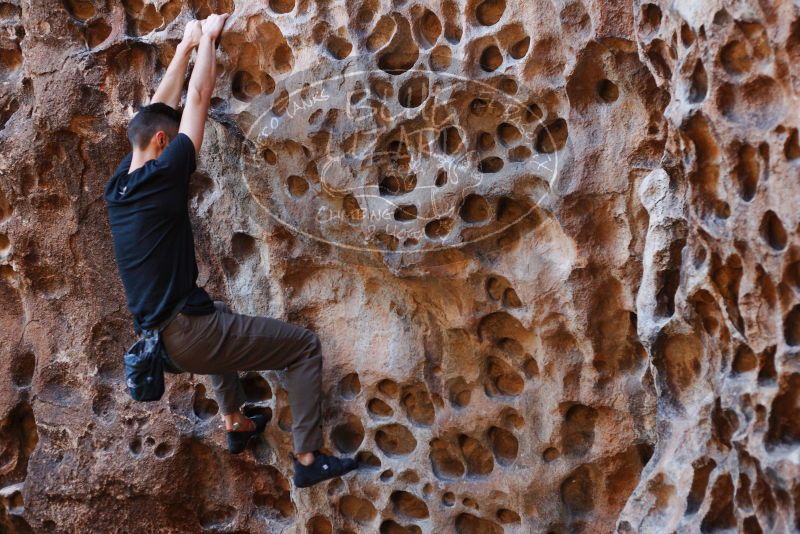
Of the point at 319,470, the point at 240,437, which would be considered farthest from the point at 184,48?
the point at 319,470

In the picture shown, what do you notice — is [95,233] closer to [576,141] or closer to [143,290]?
[143,290]

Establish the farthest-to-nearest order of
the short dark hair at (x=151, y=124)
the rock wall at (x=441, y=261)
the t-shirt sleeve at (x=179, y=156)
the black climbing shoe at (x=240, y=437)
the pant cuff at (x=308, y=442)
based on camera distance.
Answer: the black climbing shoe at (x=240, y=437) < the pant cuff at (x=308, y=442) < the short dark hair at (x=151, y=124) < the t-shirt sleeve at (x=179, y=156) < the rock wall at (x=441, y=261)

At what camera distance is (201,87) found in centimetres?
317

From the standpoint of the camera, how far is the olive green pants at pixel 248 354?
3193 millimetres

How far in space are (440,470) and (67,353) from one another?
1.54 metres

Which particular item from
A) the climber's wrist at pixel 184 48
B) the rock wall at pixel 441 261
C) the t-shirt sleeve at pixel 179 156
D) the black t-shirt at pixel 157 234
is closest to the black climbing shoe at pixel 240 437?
the rock wall at pixel 441 261

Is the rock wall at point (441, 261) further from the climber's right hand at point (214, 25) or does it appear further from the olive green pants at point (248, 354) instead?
the olive green pants at point (248, 354)

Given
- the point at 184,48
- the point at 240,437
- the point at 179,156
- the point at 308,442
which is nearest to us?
the point at 179,156

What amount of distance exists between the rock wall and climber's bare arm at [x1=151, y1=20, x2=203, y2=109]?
5.7 inches

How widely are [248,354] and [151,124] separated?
801 millimetres

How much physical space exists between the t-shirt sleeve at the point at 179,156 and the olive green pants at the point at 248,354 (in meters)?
0.46

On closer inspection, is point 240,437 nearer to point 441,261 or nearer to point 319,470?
point 319,470

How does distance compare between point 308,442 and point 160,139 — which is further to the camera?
point 308,442

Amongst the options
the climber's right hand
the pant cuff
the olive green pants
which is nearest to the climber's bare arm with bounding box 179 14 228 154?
the climber's right hand
